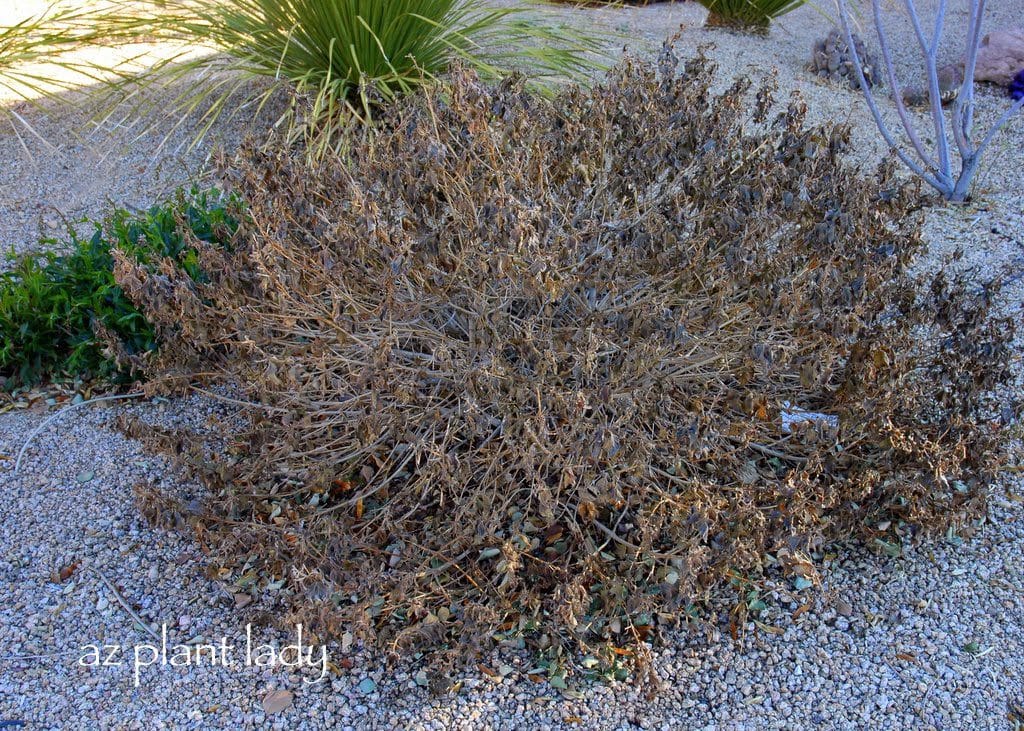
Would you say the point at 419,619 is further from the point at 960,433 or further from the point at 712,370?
the point at 960,433

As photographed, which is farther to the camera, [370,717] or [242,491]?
[242,491]

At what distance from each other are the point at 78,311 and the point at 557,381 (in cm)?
199

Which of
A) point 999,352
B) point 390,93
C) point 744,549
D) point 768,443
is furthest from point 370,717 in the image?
point 390,93

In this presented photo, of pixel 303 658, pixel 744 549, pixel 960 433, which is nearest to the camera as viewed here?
pixel 744 549

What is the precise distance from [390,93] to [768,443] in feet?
8.70

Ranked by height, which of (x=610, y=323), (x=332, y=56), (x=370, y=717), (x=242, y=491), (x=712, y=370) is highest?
(x=332, y=56)

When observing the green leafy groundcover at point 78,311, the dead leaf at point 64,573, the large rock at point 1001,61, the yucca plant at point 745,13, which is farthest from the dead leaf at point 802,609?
the yucca plant at point 745,13

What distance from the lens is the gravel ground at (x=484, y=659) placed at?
2.05 m

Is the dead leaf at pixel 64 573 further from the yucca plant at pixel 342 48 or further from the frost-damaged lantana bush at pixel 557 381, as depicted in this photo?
the yucca plant at pixel 342 48

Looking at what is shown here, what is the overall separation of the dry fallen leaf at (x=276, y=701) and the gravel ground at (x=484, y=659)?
A: 18mm

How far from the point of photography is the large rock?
5.77 metres

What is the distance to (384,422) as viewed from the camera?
2258 mm

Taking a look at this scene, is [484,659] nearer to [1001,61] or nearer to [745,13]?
[1001,61]

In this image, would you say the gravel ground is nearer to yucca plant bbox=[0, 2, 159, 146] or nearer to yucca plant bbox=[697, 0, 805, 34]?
yucca plant bbox=[0, 2, 159, 146]
